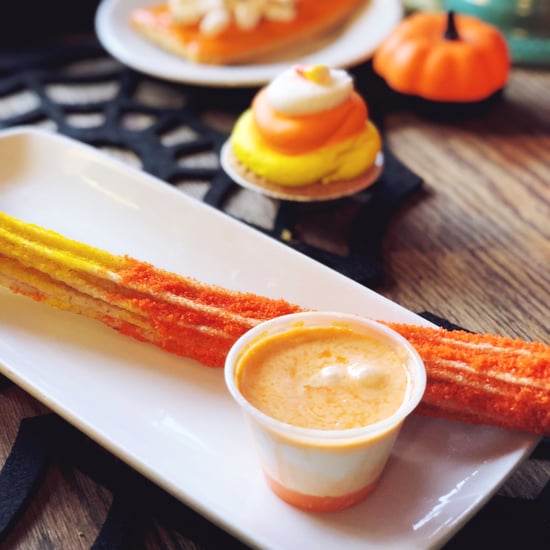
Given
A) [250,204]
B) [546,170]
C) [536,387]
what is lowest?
[250,204]

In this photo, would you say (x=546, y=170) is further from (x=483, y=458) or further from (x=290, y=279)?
(x=483, y=458)

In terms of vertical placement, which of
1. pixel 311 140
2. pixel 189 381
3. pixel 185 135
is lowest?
pixel 185 135

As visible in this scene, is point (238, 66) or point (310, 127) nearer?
point (310, 127)

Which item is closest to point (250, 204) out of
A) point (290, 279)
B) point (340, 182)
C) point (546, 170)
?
point (340, 182)

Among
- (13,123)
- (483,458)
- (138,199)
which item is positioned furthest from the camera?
(13,123)

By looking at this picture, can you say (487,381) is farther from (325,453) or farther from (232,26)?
(232,26)

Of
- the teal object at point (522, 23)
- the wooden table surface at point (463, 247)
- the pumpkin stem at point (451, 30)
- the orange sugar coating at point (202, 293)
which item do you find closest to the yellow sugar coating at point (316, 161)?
the wooden table surface at point (463, 247)

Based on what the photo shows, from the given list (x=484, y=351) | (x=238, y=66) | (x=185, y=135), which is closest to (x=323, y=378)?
(x=484, y=351)
